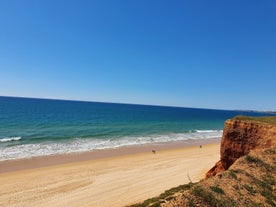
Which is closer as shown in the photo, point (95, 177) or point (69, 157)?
point (95, 177)

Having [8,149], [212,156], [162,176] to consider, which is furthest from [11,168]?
[212,156]

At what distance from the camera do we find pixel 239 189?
26.7ft

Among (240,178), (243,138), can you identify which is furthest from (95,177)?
(240,178)

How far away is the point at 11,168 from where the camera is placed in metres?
19.3

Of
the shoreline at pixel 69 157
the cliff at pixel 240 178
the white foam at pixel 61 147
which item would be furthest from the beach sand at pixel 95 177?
the cliff at pixel 240 178

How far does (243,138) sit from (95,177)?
11.5 meters

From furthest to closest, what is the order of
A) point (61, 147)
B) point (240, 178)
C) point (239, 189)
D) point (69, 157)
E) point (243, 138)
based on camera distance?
1. point (61, 147)
2. point (69, 157)
3. point (243, 138)
4. point (240, 178)
5. point (239, 189)

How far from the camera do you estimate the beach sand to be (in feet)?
44.2

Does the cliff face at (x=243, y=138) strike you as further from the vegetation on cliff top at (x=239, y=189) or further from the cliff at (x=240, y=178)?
the vegetation on cliff top at (x=239, y=189)

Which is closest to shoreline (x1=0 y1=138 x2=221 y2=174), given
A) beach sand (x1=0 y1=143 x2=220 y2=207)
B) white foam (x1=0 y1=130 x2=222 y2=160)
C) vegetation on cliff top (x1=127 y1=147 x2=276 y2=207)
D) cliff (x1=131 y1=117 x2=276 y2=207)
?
beach sand (x1=0 y1=143 x2=220 y2=207)

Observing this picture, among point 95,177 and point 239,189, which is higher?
point 239,189

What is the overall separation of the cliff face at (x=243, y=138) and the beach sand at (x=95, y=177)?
389cm

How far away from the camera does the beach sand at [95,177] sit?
13461 mm

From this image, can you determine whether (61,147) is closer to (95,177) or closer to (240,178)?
(95,177)
